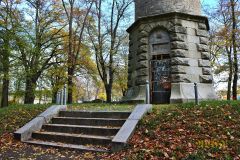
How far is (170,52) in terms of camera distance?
1344cm

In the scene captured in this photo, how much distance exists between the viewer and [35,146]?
8461 millimetres

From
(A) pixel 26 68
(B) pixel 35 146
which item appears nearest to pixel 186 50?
(B) pixel 35 146

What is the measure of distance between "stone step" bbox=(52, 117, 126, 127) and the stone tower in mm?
4282

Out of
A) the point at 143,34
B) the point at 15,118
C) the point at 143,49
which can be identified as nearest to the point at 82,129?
the point at 15,118

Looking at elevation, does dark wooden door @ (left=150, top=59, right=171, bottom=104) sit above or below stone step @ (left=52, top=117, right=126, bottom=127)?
above

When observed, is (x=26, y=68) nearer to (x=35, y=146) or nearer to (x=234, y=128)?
(x=35, y=146)

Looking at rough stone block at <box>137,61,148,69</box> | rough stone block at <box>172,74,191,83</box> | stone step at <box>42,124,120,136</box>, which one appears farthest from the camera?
rough stone block at <box>137,61,148,69</box>

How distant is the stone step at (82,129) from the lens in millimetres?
8562

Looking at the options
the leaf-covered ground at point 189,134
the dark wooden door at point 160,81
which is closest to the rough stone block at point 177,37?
the dark wooden door at point 160,81

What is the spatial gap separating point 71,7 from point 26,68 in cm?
768

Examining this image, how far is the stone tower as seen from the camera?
13.2 meters

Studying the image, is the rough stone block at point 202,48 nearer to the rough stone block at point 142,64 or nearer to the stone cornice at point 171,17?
the stone cornice at point 171,17

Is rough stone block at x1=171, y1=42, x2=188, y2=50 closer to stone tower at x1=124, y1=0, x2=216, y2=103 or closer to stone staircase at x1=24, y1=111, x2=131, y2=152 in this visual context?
stone tower at x1=124, y1=0, x2=216, y2=103

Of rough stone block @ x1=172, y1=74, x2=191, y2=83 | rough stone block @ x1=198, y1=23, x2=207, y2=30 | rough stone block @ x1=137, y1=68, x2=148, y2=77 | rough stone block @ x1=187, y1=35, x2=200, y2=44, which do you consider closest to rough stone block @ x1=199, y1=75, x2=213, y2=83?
rough stone block @ x1=172, y1=74, x2=191, y2=83
